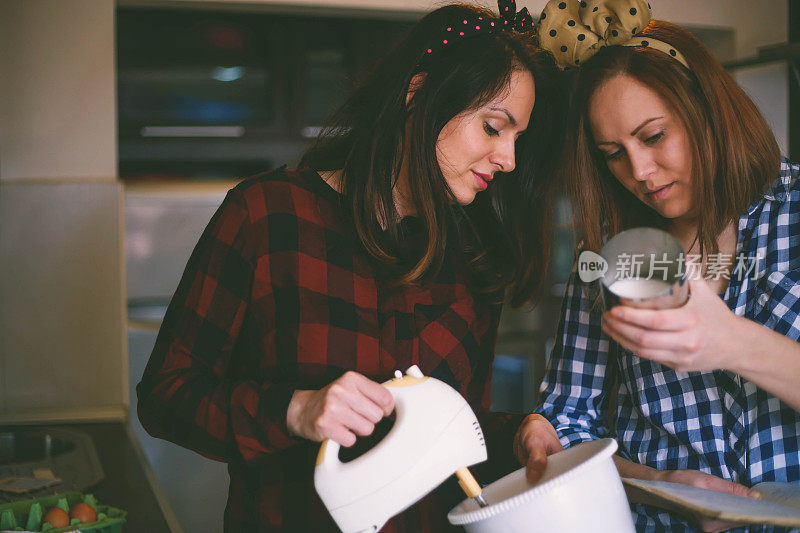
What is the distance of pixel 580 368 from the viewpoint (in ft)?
4.47

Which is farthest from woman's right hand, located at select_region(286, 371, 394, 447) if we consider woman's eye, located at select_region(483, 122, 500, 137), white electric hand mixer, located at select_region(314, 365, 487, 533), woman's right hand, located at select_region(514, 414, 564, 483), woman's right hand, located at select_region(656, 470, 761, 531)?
woman's eye, located at select_region(483, 122, 500, 137)

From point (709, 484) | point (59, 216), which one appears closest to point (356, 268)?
point (709, 484)

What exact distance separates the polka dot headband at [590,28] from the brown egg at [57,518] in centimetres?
117

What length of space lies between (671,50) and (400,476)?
2.58ft

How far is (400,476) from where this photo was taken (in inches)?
34.8

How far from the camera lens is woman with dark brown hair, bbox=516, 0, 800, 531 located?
44.3 inches

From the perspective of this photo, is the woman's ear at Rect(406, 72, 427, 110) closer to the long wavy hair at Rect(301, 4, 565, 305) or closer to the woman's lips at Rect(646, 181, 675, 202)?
the long wavy hair at Rect(301, 4, 565, 305)

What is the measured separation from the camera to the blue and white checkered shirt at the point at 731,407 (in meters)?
1.11

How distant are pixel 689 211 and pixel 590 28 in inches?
13.7

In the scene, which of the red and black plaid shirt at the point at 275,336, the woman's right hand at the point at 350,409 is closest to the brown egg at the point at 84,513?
the red and black plaid shirt at the point at 275,336

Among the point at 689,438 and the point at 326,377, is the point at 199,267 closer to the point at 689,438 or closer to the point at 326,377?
the point at 326,377

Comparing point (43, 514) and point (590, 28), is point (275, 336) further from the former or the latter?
point (590, 28)

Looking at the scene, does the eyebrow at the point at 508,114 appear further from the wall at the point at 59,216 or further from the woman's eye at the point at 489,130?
the wall at the point at 59,216

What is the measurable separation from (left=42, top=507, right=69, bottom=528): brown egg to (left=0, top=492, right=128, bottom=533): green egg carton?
0.02m
